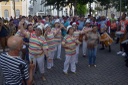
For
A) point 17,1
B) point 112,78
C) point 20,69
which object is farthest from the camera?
point 17,1

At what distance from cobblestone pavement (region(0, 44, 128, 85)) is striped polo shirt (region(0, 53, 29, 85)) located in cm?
408

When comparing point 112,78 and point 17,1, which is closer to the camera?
point 112,78

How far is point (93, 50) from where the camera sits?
1020 centimetres

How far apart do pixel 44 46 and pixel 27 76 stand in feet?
12.1

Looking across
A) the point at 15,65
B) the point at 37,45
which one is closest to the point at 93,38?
the point at 37,45

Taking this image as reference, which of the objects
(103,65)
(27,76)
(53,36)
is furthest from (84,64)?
(27,76)

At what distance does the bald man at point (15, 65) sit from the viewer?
3912mm

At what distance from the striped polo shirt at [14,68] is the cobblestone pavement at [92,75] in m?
4.08

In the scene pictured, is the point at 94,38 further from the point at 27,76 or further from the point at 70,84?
the point at 27,76

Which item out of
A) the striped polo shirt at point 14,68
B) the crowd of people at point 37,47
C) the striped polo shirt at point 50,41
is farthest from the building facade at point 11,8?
the striped polo shirt at point 14,68

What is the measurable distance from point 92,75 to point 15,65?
5411 millimetres

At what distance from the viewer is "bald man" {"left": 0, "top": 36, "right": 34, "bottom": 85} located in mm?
3912

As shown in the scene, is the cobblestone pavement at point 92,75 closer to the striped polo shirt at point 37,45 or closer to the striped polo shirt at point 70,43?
the striped polo shirt at point 70,43

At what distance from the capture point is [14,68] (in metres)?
3.92
